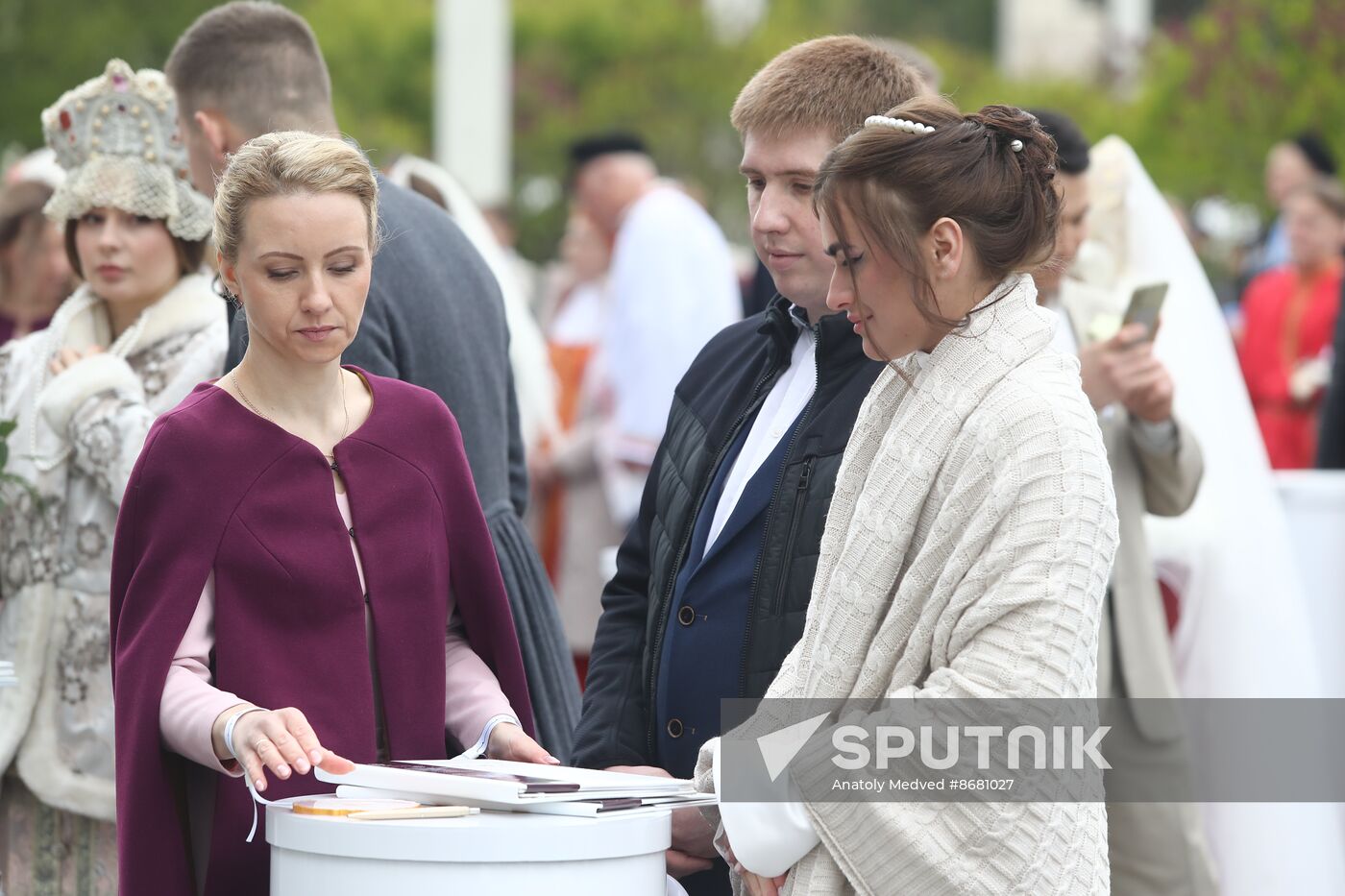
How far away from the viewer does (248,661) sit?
2.56m

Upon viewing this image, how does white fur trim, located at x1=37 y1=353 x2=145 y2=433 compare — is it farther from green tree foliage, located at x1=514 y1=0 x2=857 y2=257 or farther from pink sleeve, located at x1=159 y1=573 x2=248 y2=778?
green tree foliage, located at x1=514 y1=0 x2=857 y2=257

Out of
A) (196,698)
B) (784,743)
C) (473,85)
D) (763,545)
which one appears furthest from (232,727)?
(473,85)

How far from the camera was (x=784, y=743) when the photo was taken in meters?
2.33

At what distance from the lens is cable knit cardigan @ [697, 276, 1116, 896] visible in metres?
2.20

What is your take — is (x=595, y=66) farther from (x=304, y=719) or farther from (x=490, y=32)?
(x=304, y=719)

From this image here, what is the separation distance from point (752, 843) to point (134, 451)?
171 centimetres

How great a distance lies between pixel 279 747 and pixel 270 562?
1.08 feet

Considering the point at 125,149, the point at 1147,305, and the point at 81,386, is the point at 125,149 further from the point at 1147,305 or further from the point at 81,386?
the point at 1147,305

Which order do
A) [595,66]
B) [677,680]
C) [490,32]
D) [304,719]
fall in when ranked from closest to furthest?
[304,719] → [677,680] → [490,32] → [595,66]

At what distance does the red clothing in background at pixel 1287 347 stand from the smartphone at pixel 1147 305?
5.35 m

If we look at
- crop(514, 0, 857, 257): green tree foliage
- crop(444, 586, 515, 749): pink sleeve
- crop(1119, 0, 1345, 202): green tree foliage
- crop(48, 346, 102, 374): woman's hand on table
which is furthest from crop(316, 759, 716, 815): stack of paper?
crop(514, 0, 857, 257): green tree foliage

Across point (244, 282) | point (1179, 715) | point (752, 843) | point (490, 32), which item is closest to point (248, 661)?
point (244, 282)

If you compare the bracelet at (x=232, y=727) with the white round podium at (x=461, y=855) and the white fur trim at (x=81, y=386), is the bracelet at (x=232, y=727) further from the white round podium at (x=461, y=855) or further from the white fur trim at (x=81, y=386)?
the white fur trim at (x=81, y=386)

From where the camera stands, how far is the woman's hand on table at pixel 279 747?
2.31 m
